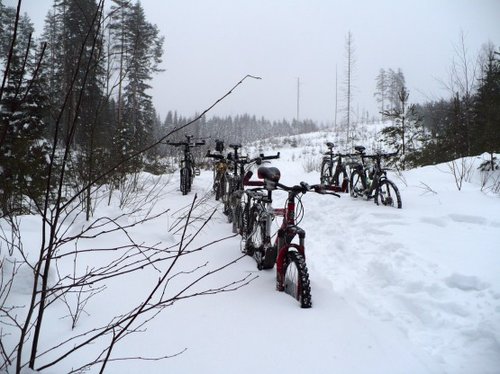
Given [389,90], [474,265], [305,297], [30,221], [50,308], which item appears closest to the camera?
[50,308]

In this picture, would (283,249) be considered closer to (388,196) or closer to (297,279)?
(297,279)

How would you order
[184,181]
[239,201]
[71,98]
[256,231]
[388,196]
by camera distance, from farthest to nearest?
[184,181] → [388,196] → [239,201] → [256,231] → [71,98]

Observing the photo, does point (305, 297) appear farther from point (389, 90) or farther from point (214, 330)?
point (389, 90)

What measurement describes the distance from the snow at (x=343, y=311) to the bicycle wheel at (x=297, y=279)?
→ 119mm

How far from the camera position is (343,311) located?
8.93ft

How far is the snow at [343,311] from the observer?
6.68 feet

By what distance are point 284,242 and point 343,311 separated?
0.86 metres

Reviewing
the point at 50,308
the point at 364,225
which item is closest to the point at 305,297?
the point at 50,308

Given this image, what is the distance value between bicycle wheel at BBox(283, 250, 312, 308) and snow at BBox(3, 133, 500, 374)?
0.12 m

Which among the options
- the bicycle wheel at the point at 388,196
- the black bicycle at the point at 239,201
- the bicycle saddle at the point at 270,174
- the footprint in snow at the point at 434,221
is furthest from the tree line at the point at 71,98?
the footprint in snow at the point at 434,221

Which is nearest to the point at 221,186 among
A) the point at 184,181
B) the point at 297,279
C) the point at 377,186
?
the point at 184,181

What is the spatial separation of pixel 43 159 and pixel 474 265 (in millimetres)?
7180

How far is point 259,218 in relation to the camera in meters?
3.60

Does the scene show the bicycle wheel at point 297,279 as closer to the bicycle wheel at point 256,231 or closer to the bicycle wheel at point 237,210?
the bicycle wheel at point 256,231
